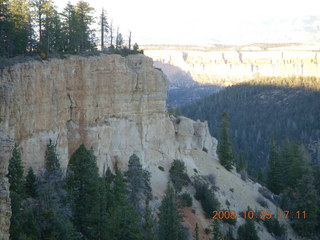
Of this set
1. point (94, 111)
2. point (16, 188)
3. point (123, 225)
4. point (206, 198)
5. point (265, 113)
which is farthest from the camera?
point (265, 113)

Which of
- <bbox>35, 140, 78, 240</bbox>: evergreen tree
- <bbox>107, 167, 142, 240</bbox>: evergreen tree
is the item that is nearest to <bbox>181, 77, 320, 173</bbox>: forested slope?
<bbox>107, 167, 142, 240</bbox>: evergreen tree

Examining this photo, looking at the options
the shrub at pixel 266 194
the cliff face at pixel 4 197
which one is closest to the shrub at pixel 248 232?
the shrub at pixel 266 194

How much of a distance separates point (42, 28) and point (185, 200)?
1802cm

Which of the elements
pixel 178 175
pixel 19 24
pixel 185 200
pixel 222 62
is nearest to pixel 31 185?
pixel 19 24

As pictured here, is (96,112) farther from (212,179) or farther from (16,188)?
(212,179)

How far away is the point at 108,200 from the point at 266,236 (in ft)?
53.2

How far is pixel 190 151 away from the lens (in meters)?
41.9

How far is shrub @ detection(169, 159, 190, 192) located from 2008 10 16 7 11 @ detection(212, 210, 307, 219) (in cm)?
361

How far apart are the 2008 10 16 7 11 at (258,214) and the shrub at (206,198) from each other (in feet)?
1.57

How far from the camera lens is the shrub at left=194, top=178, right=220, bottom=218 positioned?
3412 cm

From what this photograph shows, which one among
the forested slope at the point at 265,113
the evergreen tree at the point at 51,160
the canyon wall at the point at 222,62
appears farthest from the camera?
the canyon wall at the point at 222,62

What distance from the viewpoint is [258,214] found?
123 ft

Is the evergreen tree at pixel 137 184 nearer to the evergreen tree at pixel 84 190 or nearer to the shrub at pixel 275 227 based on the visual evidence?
the evergreen tree at pixel 84 190

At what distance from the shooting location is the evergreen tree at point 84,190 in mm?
22938
